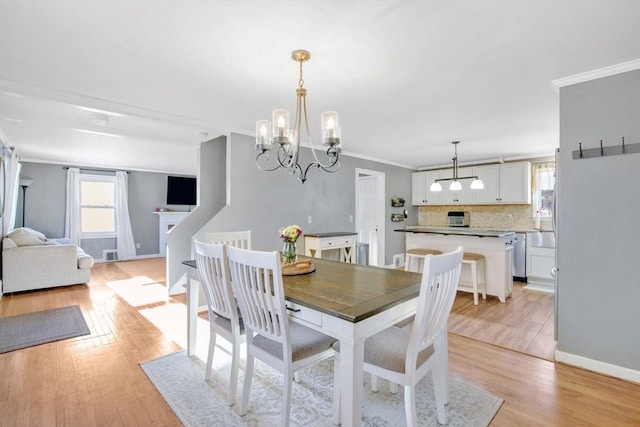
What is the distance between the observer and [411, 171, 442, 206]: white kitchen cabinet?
6668mm

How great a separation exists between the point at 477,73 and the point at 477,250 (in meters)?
2.66

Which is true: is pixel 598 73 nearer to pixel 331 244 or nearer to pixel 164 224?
pixel 331 244

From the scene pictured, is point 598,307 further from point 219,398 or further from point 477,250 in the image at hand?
point 219,398

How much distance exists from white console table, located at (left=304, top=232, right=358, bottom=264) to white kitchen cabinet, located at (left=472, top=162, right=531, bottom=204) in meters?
2.97

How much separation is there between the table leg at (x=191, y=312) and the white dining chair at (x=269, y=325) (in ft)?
2.99

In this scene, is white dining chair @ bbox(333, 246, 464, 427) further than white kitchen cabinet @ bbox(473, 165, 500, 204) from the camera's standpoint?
No

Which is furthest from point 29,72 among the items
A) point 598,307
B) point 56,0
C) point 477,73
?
point 598,307

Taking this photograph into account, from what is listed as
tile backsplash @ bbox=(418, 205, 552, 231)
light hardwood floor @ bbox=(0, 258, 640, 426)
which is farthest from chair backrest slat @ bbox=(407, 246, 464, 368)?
tile backsplash @ bbox=(418, 205, 552, 231)

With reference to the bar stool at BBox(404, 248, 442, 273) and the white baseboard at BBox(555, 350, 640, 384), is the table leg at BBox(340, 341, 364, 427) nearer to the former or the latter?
the white baseboard at BBox(555, 350, 640, 384)

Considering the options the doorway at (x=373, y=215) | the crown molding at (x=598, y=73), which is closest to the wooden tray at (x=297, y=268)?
the crown molding at (x=598, y=73)

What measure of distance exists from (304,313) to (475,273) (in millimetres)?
3168

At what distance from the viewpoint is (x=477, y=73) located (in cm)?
236

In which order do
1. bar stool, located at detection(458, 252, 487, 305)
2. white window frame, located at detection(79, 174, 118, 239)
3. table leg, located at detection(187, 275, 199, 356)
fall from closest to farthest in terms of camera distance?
1. table leg, located at detection(187, 275, 199, 356)
2. bar stool, located at detection(458, 252, 487, 305)
3. white window frame, located at detection(79, 174, 118, 239)

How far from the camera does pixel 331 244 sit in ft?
15.4
